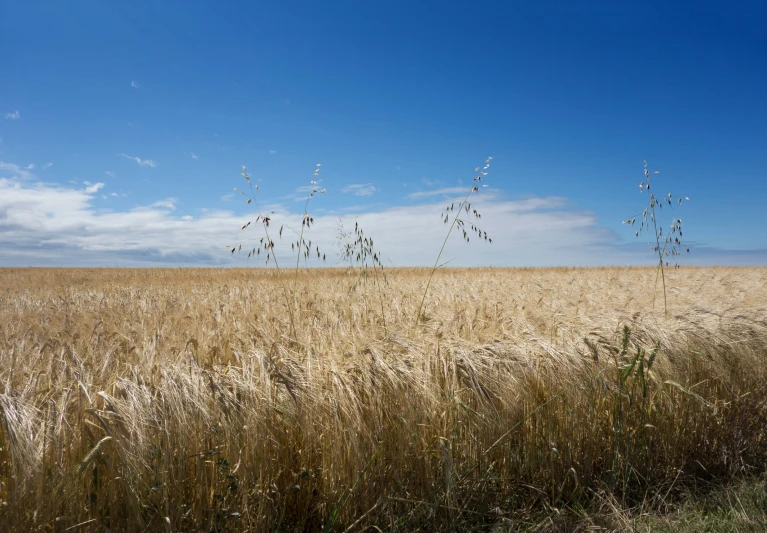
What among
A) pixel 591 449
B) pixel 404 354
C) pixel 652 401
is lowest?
pixel 591 449

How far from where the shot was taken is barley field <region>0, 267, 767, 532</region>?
2.19 meters

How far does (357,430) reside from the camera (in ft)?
8.86

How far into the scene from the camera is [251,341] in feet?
12.3

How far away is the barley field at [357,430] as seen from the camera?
7.17 ft

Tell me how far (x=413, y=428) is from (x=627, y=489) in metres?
1.85

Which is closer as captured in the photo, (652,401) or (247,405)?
(247,405)

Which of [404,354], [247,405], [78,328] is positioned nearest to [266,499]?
[247,405]

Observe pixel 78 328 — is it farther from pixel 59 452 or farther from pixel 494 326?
pixel 494 326

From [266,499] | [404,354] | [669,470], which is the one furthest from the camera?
[669,470]

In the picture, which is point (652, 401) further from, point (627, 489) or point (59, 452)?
point (59, 452)

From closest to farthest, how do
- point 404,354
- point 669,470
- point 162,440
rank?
point 162,440 < point 404,354 < point 669,470

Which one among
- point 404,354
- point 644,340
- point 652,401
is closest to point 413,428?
point 404,354

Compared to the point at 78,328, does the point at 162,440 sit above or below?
below

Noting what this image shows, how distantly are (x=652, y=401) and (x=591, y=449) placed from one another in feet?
2.68
